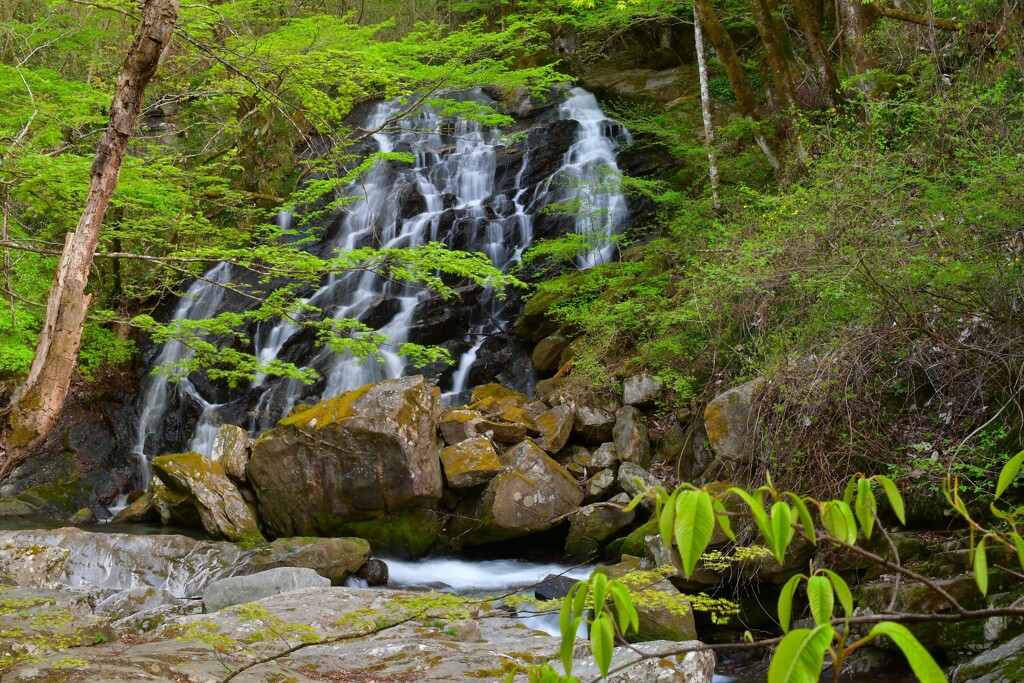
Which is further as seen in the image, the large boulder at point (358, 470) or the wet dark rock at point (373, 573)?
the large boulder at point (358, 470)

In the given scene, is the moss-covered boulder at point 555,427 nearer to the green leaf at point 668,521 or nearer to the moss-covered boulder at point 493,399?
the moss-covered boulder at point 493,399

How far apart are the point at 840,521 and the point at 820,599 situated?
20 centimetres

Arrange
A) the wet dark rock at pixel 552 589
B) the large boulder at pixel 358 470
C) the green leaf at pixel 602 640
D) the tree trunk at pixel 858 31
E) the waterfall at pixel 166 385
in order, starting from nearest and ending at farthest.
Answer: the green leaf at pixel 602 640 → the wet dark rock at pixel 552 589 → the large boulder at pixel 358 470 → the tree trunk at pixel 858 31 → the waterfall at pixel 166 385

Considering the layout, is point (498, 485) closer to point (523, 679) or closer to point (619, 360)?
point (619, 360)

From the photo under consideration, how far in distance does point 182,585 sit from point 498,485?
159 inches

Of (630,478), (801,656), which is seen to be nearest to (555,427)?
(630,478)

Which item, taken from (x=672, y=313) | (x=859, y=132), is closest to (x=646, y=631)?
(x=672, y=313)

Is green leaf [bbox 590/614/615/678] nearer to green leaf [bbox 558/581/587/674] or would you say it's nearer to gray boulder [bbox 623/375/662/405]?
green leaf [bbox 558/581/587/674]

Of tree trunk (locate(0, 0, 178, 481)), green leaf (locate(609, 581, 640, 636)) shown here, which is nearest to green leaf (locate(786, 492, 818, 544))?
green leaf (locate(609, 581, 640, 636))

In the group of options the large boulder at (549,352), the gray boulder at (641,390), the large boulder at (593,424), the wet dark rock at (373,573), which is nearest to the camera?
the wet dark rock at (373,573)

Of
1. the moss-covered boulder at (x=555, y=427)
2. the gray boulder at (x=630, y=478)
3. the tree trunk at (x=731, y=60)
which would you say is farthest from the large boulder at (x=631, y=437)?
the tree trunk at (x=731, y=60)

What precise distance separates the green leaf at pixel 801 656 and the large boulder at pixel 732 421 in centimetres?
725

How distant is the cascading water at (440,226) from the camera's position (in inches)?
558

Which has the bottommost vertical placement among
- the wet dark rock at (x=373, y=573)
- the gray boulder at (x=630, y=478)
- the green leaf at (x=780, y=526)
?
the wet dark rock at (x=373, y=573)
